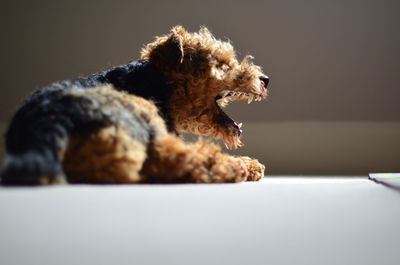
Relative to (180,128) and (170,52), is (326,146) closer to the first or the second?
(180,128)

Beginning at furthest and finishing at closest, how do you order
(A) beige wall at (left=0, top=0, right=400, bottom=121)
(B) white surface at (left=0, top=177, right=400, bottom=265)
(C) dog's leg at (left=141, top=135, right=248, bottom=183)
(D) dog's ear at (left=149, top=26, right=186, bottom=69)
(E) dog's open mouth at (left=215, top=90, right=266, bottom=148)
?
A: (A) beige wall at (left=0, top=0, right=400, bottom=121) → (E) dog's open mouth at (left=215, top=90, right=266, bottom=148) → (D) dog's ear at (left=149, top=26, right=186, bottom=69) → (C) dog's leg at (left=141, top=135, right=248, bottom=183) → (B) white surface at (left=0, top=177, right=400, bottom=265)

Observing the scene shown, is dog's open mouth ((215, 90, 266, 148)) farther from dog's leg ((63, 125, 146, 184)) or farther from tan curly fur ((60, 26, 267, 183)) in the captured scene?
dog's leg ((63, 125, 146, 184))

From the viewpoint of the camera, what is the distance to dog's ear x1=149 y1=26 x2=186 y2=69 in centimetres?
160

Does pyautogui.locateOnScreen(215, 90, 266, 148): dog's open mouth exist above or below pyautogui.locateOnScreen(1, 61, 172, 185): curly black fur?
above

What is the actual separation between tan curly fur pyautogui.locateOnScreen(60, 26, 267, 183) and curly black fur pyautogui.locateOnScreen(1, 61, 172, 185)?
31 mm

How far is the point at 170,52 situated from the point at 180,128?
32 centimetres

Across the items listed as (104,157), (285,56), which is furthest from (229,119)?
(285,56)

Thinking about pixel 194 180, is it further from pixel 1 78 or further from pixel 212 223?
pixel 1 78

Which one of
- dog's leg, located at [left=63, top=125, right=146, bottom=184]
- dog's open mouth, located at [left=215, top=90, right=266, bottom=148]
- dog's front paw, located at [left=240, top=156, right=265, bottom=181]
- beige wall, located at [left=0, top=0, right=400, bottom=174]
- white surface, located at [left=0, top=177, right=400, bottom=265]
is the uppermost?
beige wall, located at [left=0, top=0, right=400, bottom=174]

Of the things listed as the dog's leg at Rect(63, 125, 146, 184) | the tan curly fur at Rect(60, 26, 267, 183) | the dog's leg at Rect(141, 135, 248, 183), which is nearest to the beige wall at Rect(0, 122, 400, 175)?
the tan curly fur at Rect(60, 26, 267, 183)

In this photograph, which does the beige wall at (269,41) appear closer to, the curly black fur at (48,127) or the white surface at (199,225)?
the curly black fur at (48,127)

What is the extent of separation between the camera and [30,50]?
3.25m

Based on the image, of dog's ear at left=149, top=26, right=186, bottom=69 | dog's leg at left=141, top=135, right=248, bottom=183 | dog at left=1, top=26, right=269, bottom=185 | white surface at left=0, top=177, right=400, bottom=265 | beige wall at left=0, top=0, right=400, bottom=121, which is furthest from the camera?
beige wall at left=0, top=0, right=400, bottom=121

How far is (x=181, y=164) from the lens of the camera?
1.29 metres
